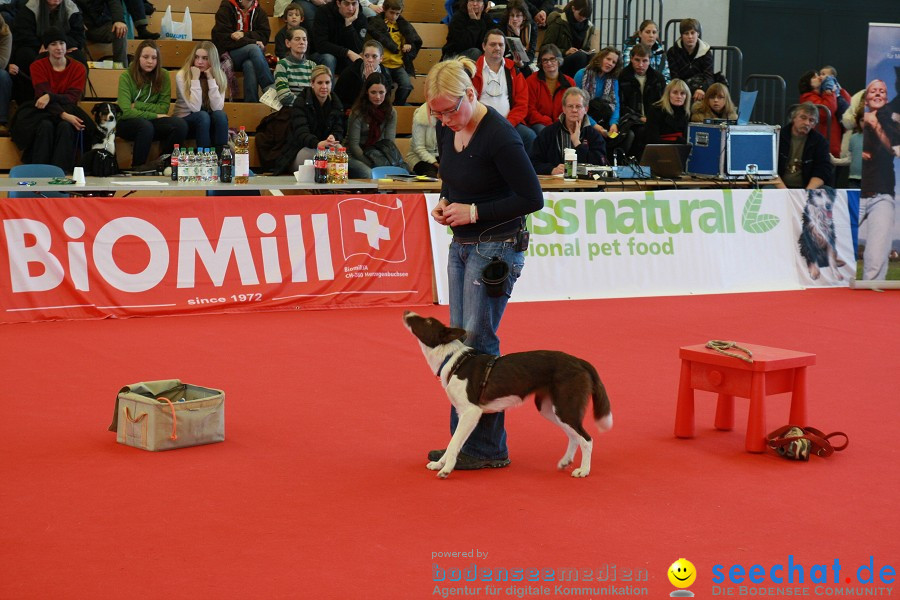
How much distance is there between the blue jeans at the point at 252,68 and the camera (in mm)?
13609

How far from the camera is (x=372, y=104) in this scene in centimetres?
1249

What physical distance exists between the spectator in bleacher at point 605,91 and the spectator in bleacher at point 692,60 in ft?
4.31

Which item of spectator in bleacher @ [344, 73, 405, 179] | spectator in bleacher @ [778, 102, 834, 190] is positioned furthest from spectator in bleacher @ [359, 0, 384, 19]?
spectator in bleacher @ [778, 102, 834, 190]

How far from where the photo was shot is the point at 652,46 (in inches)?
Answer: 591

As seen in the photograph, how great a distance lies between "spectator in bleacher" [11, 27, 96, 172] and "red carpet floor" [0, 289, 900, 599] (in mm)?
4100

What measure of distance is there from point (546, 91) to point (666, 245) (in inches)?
147

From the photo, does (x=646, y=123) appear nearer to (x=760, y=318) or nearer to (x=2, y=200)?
(x=760, y=318)

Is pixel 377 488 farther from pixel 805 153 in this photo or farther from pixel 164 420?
pixel 805 153

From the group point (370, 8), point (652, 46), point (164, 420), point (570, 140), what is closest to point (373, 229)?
point (570, 140)

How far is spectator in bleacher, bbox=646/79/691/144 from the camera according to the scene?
44.0 feet

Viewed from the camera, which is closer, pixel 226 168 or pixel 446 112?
pixel 446 112

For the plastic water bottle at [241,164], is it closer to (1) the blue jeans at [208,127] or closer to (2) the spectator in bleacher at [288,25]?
(1) the blue jeans at [208,127]

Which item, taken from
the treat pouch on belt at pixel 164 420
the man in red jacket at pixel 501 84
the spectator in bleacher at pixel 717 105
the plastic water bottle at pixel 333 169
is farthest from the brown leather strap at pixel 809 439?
the spectator in bleacher at pixel 717 105

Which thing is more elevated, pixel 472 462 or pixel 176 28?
pixel 176 28
